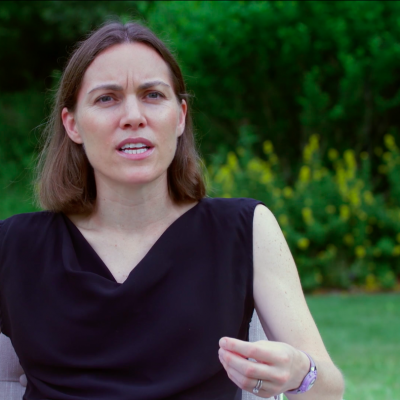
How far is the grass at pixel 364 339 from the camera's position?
415cm

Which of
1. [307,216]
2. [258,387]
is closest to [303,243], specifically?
[307,216]

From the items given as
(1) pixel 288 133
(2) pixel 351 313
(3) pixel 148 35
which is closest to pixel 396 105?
(1) pixel 288 133

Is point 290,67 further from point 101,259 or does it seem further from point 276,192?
point 101,259

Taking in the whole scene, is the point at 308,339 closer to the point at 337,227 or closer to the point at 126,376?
the point at 126,376

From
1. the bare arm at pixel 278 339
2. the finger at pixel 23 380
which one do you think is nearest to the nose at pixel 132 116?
the bare arm at pixel 278 339

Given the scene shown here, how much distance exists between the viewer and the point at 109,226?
215 centimetres

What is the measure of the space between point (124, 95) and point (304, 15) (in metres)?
6.54

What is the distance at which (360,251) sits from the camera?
715 centimetres

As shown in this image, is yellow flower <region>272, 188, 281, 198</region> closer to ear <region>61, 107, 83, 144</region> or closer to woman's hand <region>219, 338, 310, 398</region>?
ear <region>61, 107, 83, 144</region>

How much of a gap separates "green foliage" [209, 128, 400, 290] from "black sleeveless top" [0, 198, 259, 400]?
16.6 ft

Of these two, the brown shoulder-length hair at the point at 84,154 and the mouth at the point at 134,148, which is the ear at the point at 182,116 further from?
the mouth at the point at 134,148

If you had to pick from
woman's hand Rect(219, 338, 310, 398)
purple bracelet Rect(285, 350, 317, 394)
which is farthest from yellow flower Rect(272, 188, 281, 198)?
woman's hand Rect(219, 338, 310, 398)

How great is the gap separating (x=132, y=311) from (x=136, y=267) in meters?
0.14

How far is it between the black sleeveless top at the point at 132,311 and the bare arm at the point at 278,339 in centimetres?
5
